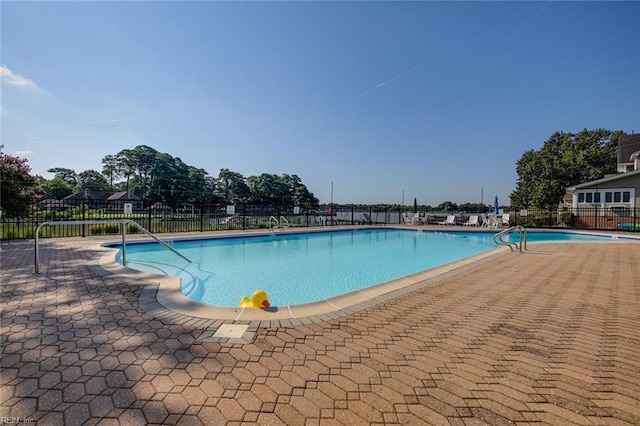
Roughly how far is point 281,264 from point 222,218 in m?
10.1

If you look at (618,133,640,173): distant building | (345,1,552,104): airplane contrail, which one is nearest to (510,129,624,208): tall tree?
(618,133,640,173): distant building

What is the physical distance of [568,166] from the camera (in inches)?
1119

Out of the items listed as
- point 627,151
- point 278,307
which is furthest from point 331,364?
point 627,151

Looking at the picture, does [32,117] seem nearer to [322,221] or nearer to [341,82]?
[341,82]

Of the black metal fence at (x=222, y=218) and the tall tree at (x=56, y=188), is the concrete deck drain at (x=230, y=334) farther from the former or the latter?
the tall tree at (x=56, y=188)

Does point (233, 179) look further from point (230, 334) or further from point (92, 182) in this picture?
point (230, 334)

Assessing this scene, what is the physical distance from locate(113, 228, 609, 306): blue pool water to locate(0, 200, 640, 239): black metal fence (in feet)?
9.39

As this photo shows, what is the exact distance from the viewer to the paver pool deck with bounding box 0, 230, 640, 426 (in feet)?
5.35

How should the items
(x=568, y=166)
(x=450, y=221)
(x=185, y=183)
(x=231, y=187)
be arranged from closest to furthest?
(x=450, y=221) < (x=568, y=166) < (x=185, y=183) < (x=231, y=187)

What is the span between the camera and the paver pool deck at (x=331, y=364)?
1632mm

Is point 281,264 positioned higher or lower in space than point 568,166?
lower

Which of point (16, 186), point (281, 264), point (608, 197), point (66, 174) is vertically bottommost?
point (281, 264)

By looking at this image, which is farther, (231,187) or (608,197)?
(231,187)

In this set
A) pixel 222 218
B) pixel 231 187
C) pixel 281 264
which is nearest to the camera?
pixel 281 264
